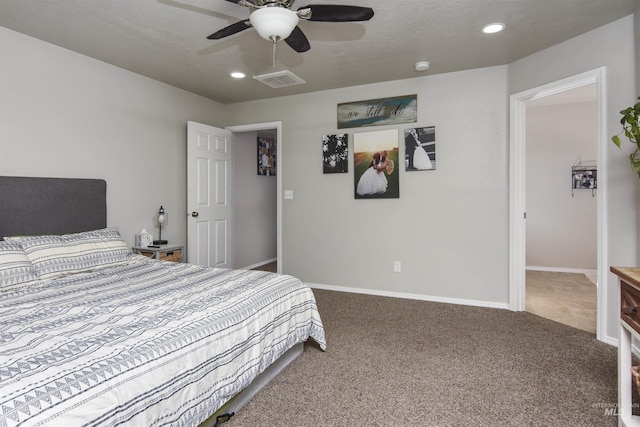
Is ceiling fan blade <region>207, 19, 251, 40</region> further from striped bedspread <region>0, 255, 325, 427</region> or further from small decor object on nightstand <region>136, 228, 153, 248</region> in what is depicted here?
small decor object on nightstand <region>136, 228, 153, 248</region>

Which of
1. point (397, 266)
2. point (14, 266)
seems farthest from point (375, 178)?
point (14, 266)

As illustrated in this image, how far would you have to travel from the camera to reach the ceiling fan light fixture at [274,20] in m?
1.83

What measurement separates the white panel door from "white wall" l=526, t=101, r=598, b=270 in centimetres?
481

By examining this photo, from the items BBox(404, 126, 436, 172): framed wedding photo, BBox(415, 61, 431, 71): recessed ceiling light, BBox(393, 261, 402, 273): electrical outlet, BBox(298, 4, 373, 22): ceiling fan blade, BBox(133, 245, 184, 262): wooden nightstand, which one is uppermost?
BBox(415, 61, 431, 71): recessed ceiling light

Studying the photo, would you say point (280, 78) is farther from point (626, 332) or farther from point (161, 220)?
point (626, 332)

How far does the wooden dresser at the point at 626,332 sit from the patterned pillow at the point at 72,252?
3329mm

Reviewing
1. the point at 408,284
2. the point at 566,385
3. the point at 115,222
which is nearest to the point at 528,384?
the point at 566,385

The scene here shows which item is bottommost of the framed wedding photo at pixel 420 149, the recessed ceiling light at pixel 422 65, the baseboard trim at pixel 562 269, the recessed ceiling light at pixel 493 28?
the baseboard trim at pixel 562 269

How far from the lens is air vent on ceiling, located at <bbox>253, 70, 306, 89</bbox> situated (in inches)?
113

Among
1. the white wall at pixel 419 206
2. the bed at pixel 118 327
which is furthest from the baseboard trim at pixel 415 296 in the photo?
the bed at pixel 118 327

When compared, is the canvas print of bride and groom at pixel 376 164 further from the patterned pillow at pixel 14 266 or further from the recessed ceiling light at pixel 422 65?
the patterned pillow at pixel 14 266

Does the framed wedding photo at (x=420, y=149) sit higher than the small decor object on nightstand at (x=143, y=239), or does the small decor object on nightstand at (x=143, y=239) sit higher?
the framed wedding photo at (x=420, y=149)

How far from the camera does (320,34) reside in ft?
9.30

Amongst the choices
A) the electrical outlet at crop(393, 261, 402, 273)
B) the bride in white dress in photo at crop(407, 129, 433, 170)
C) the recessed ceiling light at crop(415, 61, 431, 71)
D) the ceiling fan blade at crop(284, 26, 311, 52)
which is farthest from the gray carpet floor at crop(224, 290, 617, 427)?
the recessed ceiling light at crop(415, 61, 431, 71)
